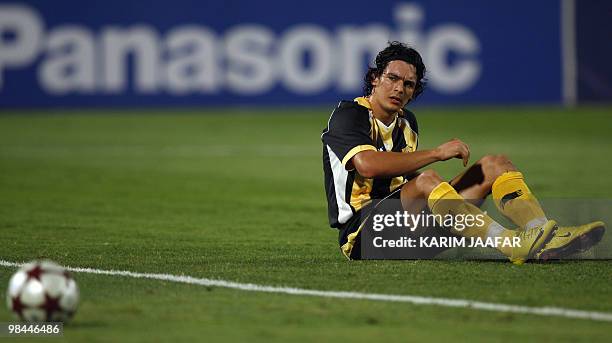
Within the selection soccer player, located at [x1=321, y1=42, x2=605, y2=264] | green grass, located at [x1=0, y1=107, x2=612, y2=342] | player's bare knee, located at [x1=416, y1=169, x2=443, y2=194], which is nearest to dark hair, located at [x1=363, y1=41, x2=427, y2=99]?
soccer player, located at [x1=321, y1=42, x2=605, y2=264]

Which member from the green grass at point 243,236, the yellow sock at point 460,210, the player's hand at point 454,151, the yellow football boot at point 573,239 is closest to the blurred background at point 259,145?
the green grass at point 243,236

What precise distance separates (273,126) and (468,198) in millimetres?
15002

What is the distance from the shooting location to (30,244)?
9.10 meters

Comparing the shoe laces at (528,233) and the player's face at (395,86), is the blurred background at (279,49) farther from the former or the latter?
the shoe laces at (528,233)

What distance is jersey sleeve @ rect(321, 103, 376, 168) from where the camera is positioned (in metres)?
7.75

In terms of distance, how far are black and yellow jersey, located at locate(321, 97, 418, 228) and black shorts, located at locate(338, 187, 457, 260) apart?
5 centimetres

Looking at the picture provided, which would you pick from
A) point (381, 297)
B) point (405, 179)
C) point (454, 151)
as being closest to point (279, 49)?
point (405, 179)

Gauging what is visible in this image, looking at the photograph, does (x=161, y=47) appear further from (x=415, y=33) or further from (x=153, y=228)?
(x=153, y=228)

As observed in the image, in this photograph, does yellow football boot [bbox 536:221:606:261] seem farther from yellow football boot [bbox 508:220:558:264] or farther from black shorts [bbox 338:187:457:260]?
black shorts [bbox 338:187:457:260]

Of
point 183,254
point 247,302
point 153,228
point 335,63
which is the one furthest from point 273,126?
point 247,302

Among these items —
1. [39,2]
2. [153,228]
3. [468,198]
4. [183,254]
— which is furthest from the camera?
[39,2]

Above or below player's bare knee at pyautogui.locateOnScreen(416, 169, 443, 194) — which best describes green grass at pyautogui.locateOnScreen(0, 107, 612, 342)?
below

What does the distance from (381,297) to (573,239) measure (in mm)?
1552

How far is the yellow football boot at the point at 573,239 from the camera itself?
7.65 metres
